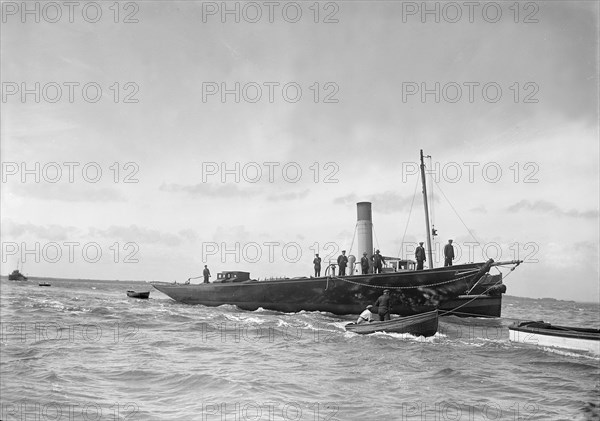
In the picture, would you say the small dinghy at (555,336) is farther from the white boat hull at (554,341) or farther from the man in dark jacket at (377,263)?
the man in dark jacket at (377,263)

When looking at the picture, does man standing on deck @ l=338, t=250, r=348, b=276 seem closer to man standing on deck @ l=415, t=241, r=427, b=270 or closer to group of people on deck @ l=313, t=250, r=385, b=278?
group of people on deck @ l=313, t=250, r=385, b=278

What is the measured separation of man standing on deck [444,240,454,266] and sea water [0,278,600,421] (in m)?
5.12

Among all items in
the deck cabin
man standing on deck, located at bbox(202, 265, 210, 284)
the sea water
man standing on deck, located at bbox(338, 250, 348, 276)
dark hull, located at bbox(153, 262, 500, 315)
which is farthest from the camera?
man standing on deck, located at bbox(202, 265, 210, 284)

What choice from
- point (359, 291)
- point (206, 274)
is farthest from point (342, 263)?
point (206, 274)

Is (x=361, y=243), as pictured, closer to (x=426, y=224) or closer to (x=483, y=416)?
(x=426, y=224)

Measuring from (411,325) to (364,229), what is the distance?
1096 centimetres

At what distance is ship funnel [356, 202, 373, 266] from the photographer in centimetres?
2664

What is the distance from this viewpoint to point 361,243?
26.7m

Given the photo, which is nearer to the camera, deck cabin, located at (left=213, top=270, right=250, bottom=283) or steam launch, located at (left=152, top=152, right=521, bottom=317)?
steam launch, located at (left=152, top=152, right=521, bottom=317)

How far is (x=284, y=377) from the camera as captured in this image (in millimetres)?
10656

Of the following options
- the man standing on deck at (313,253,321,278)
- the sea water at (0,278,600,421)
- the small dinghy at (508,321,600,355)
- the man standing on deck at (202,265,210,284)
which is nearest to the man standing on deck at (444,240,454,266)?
the sea water at (0,278,600,421)

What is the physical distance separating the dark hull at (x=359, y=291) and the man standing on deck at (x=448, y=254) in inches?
30.2

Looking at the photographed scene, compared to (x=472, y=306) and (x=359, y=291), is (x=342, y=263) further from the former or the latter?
(x=472, y=306)

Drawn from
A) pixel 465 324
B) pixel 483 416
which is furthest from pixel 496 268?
pixel 483 416
